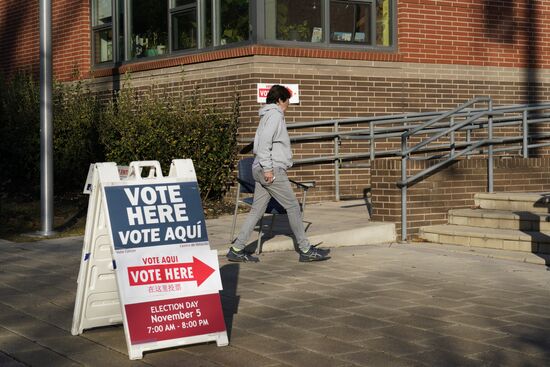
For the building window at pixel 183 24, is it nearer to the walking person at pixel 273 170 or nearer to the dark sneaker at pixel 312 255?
the walking person at pixel 273 170

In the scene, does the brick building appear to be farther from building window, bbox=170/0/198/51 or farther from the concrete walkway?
the concrete walkway

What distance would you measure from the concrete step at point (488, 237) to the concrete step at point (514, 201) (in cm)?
53

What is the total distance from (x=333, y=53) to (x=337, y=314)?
8.45m

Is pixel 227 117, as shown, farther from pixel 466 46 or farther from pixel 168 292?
pixel 168 292

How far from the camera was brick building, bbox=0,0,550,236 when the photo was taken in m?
14.8

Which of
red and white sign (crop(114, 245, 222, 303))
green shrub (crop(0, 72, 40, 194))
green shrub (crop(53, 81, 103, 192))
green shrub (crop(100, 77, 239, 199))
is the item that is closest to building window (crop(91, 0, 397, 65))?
green shrub (crop(100, 77, 239, 199))

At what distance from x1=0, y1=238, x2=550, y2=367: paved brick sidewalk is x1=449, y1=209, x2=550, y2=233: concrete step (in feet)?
3.44

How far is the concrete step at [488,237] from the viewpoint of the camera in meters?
10.5

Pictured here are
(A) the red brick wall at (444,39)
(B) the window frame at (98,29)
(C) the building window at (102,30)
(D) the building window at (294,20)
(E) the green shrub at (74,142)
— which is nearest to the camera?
(D) the building window at (294,20)

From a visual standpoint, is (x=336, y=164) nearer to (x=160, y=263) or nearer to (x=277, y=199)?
(x=277, y=199)

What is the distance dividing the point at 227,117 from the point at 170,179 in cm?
836

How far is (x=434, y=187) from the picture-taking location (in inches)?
472

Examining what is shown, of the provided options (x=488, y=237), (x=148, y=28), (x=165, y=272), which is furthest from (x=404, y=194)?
(x=148, y=28)

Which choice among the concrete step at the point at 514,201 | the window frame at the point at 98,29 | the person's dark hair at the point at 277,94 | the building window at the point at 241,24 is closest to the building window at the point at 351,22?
the building window at the point at 241,24
